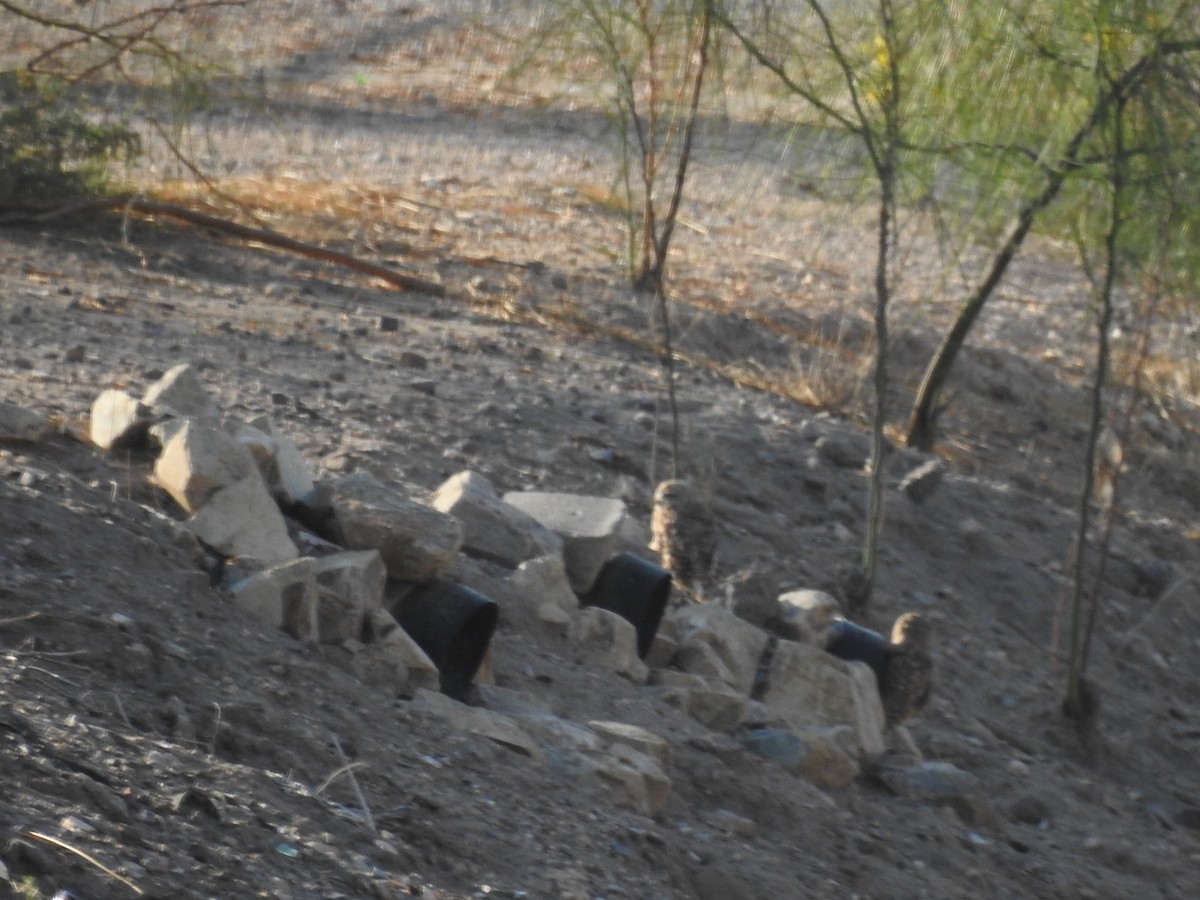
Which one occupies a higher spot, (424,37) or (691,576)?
(424,37)

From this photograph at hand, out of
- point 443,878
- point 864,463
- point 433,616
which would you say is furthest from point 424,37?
point 443,878

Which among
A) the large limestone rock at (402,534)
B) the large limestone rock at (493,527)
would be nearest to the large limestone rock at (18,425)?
the large limestone rock at (402,534)

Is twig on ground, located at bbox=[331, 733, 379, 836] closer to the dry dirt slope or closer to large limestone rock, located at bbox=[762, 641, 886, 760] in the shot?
the dry dirt slope

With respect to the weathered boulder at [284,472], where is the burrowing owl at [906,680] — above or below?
below

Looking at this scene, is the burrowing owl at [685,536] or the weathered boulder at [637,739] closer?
the weathered boulder at [637,739]

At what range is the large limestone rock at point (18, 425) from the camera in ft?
11.2

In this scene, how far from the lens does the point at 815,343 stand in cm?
808

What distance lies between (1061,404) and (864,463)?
9.60 feet

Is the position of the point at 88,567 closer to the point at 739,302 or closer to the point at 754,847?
the point at 754,847

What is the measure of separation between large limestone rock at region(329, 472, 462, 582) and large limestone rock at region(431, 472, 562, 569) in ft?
1.60

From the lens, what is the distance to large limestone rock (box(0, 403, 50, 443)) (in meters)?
3.40

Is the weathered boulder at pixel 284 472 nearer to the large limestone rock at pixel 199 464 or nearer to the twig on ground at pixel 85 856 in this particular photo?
the large limestone rock at pixel 199 464

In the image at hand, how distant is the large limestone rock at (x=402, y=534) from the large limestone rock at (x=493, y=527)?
0.49m

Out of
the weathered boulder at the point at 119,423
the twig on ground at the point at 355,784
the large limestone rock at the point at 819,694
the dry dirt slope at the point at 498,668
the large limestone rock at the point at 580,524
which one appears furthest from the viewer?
the large limestone rock at the point at 580,524
